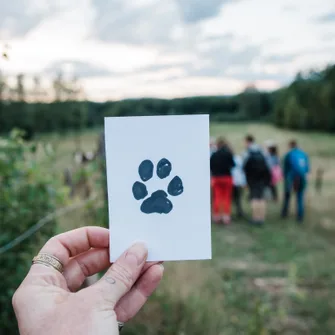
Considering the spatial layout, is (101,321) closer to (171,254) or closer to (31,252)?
(171,254)

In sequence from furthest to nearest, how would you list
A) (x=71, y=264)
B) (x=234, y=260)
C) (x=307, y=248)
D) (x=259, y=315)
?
(x=307, y=248), (x=234, y=260), (x=259, y=315), (x=71, y=264)

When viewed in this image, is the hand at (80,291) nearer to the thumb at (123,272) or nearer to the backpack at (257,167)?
the thumb at (123,272)

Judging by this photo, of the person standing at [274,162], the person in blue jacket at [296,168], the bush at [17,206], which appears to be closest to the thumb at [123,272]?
the bush at [17,206]

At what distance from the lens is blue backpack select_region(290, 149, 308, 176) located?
6.68m

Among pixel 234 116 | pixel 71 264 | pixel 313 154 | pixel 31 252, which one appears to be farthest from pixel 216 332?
pixel 313 154

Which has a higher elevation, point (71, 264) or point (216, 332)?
point (71, 264)

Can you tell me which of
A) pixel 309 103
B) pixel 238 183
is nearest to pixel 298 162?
pixel 238 183

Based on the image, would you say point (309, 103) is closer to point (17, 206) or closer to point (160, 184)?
point (17, 206)

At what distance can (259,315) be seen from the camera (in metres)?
3.33

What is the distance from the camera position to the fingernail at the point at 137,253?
3.79ft

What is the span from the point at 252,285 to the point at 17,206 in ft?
9.15

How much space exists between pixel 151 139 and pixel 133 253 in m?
0.32

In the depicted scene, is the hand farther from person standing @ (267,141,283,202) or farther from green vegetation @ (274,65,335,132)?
green vegetation @ (274,65,335,132)

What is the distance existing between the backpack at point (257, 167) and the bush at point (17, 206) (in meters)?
3.98
